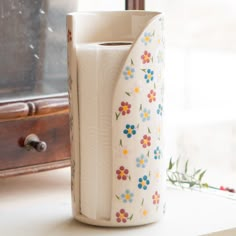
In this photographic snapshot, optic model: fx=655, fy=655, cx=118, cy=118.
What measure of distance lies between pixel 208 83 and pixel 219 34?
0.41 feet

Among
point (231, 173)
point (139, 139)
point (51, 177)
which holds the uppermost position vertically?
point (139, 139)

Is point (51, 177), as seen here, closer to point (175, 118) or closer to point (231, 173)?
point (175, 118)

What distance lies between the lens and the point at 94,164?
716mm

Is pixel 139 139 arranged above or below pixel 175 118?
above

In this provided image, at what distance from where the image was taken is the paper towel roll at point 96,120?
69 cm

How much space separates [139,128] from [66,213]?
0.15 m

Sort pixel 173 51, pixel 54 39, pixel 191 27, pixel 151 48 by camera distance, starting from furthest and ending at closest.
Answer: pixel 191 27, pixel 173 51, pixel 54 39, pixel 151 48

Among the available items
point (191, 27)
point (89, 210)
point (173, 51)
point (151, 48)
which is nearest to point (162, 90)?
point (151, 48)

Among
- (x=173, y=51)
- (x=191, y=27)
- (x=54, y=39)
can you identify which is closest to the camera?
(x=54, y=39)

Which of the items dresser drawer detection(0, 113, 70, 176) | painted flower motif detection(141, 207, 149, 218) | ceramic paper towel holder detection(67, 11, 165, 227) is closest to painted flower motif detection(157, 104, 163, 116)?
ceramic paper towel holder detection(67, 11, 165, 227)

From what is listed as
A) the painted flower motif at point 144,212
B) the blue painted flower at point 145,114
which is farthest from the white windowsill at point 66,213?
the blue painted flower at point 145,114

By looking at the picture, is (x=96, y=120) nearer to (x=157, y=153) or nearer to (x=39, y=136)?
(x=157, y=153)

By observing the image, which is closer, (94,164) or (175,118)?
(94,164)

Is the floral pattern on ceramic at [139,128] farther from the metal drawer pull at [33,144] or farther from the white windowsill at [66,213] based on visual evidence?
the metal drawer pull at [33,144]
